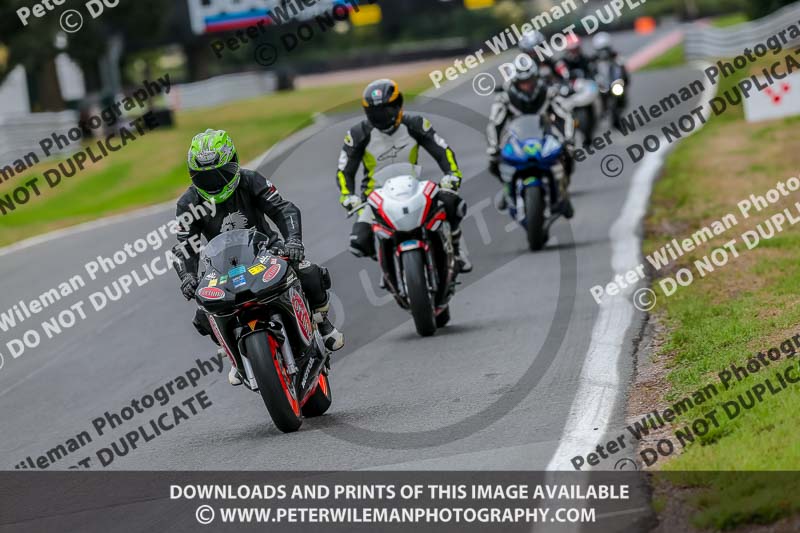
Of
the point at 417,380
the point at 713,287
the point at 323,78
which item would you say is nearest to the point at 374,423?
the point at 417,380

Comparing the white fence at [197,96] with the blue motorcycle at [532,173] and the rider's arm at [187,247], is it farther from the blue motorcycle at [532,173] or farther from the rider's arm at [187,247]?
the rider's arm at [187,247]

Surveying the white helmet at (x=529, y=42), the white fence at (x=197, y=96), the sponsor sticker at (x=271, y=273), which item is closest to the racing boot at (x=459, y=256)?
the sponsor sticker at (x=271, y=273)

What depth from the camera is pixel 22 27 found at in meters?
37.1

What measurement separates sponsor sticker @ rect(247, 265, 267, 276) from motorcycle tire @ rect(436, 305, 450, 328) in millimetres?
3464

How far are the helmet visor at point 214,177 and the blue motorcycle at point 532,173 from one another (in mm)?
5885

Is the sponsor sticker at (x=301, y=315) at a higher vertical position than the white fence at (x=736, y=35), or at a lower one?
higher

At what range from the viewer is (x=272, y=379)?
7.37 m

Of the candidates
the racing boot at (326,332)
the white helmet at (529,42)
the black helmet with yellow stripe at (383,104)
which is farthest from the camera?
the white helmet at (529,42)

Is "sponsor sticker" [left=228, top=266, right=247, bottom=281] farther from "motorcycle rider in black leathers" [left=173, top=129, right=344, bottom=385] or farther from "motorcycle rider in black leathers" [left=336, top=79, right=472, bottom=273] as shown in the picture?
"motorcycle rider in black leathers" [left=336, top=79, right=472, bottom=273]

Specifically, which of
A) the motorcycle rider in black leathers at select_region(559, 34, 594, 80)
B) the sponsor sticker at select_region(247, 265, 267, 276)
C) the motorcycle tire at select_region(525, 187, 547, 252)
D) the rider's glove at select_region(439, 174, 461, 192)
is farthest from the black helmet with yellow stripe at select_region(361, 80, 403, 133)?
the motorcycle rider in black leathers at select_region(559, 34, 594, 80)

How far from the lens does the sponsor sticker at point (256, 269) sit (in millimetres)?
7480

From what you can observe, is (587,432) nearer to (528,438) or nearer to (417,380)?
(528,438)

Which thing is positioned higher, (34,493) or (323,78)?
(34,493)

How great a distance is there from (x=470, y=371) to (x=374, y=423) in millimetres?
1368
